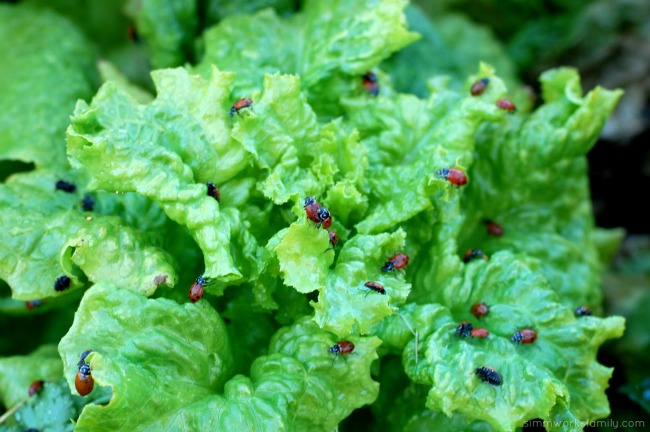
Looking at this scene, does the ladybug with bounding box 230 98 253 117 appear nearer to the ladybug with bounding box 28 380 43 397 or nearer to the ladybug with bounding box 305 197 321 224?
the ladybug with bounding box 305 197 321 224

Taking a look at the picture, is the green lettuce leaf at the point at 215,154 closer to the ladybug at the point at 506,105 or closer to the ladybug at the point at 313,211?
the ladybug at the point at 313,211

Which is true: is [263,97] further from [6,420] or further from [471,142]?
[6,420]

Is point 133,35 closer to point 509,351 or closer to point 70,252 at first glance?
point 70,252

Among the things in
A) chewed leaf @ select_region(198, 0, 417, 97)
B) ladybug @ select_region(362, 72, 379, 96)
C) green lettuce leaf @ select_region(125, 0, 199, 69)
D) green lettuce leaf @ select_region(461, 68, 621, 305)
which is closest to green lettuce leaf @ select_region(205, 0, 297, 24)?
green lettuce leaf @ select_region(125, 0, 199, 69)

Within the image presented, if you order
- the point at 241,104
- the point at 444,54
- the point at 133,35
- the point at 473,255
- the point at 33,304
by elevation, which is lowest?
the point at 33,304

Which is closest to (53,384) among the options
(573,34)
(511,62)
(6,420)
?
(6,420)

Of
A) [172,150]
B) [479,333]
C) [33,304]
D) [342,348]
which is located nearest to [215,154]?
[172,150]

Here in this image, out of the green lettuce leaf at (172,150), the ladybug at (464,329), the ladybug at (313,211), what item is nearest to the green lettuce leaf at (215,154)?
the green lettuce leaf at (172,150)

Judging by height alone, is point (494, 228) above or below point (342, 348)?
below
